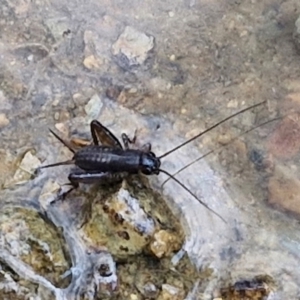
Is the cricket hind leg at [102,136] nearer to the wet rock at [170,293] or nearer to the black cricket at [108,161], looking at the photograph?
the black cricket at [108,161]

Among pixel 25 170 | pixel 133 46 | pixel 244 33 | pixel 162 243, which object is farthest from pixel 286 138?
pixel 25 170

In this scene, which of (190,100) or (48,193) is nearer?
(48,193)

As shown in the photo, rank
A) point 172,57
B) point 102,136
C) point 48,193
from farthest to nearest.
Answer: point 172,57 → point 102,136 → point 48,193

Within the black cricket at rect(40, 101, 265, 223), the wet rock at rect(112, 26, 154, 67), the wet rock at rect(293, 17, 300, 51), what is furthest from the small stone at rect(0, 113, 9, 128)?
the wet rock at rect(293, 17, 300, 51)

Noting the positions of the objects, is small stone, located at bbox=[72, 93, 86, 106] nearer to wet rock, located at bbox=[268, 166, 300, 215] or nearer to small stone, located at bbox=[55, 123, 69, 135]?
small stone, located at bbox=[55, 123, 69, 135]

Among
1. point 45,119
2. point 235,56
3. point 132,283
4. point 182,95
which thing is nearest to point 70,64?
point 45,119

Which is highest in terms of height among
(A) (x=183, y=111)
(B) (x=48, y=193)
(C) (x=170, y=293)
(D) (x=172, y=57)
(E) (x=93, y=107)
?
(D) (x=172, y=57)

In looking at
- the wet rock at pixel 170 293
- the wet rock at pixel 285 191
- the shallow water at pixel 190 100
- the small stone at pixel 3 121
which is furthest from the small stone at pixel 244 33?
the wet rock at pixel 170 293

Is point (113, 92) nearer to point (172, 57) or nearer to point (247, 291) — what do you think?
point (172, 57)
